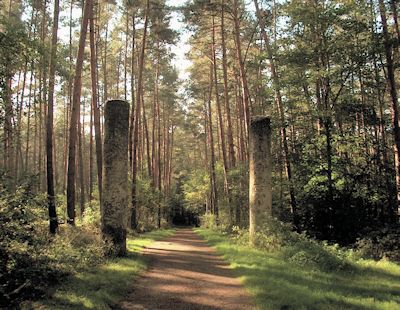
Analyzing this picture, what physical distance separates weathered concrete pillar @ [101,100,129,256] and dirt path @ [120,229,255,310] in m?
1.39

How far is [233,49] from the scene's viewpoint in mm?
24234

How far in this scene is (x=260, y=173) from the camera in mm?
12508

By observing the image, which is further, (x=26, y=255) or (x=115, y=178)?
(x=115, y=178)

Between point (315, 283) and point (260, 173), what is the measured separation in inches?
228

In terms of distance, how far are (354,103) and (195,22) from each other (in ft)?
36.6

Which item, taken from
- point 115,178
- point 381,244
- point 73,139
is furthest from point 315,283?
point 73,139

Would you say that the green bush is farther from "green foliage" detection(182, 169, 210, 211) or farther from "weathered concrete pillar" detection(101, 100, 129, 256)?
"green foliage" detection(182, 169, 210, 211)

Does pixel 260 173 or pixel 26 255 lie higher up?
pixel 260 173

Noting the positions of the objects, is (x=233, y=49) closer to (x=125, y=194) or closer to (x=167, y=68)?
(x=167, y=68)

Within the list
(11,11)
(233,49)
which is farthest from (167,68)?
(11,11)

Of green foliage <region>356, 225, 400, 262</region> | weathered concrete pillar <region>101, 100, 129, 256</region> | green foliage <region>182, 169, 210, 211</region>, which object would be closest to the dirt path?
weathered concrete pillar <region>101, 100, 129, 256</region>

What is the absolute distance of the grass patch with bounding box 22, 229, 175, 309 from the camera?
5508 mm

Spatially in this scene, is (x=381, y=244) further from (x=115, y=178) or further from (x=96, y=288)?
(x=96, y=288)

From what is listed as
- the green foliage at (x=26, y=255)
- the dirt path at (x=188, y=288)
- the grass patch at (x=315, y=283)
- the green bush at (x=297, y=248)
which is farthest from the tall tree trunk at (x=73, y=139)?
the grass patch at (x=315, y=283)
